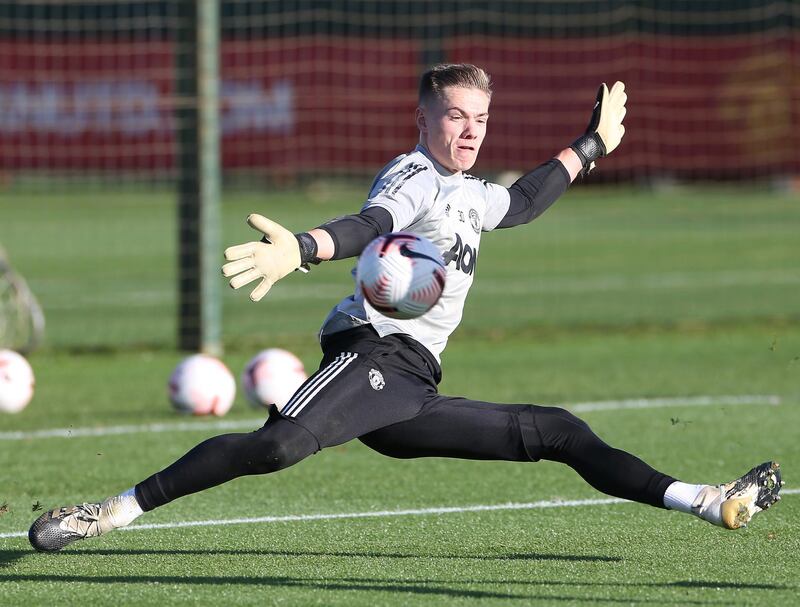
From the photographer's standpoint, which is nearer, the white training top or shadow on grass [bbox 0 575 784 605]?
shadow on grass [bbox 0 575 784 605]

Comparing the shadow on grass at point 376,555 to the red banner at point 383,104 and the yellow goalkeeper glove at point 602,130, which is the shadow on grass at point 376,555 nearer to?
the yellow goalkeeper glove at point 602,130

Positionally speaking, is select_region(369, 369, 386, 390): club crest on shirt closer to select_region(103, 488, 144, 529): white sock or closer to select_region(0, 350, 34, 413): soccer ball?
select_region(103, 488, 144, 529): white sock

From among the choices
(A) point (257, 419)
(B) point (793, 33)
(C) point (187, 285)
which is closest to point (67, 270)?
(C) point (187, 285)

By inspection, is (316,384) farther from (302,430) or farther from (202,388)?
(202,388)

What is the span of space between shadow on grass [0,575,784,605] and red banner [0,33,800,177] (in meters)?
26.1

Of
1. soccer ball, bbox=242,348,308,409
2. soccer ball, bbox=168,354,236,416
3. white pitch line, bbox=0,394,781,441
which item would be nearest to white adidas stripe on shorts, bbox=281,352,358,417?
white pitch line, bbox=0,394,781,441

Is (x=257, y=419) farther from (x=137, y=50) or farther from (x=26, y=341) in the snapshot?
(x=137, y=50)

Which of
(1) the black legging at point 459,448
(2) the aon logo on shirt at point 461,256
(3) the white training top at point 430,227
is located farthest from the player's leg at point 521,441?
(2) the aon logo on shirt at point 461,256

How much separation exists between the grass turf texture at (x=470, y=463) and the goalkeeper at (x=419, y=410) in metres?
0.33

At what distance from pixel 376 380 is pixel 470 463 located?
9.92ft

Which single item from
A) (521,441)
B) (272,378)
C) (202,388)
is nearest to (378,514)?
(521,441)

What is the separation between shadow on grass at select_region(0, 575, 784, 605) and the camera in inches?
203

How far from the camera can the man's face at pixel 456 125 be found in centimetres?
575

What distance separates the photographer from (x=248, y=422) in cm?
967
